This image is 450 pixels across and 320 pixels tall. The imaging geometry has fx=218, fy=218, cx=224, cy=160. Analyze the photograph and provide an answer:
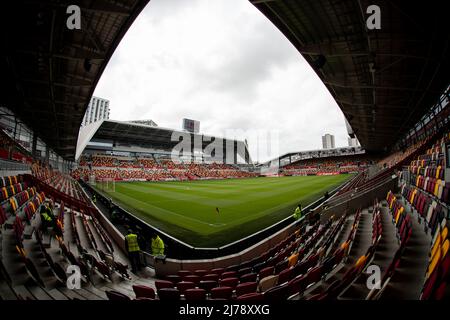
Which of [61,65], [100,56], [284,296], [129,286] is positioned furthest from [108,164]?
[284,296]

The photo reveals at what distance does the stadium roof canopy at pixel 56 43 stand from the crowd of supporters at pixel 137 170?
3196 centimetres

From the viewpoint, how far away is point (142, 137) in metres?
59.8

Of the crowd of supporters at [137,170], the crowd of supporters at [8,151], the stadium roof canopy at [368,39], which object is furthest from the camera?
the crowd of supporters at [137,170]

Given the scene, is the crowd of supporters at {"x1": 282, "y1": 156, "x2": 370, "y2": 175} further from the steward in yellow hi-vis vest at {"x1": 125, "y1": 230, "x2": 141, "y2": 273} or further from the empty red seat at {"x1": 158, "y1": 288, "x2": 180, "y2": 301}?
the empty red seat at {"x1": 158, "y1": 288, "x2": 180, "y2": 301}

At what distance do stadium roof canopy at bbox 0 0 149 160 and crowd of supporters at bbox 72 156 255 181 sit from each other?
32.0m

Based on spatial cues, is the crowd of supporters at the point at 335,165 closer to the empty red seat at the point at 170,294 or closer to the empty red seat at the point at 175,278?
the empty red seat at the point at 175,278

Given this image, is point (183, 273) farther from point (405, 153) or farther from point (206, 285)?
point (405, 153)

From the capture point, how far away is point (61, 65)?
11.7m

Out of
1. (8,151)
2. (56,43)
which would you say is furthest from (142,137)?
(56,43)

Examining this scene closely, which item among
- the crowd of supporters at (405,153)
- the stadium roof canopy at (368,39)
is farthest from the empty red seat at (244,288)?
the crowd of supporters at (405,153)

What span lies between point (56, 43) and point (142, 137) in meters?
52.4

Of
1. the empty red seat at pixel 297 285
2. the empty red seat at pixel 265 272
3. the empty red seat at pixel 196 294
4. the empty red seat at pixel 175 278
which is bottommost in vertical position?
the empty red seat at pixel 175 278

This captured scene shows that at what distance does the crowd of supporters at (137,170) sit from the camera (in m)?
46.7

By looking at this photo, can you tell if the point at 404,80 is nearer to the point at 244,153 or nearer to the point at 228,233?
the point at 228,233
